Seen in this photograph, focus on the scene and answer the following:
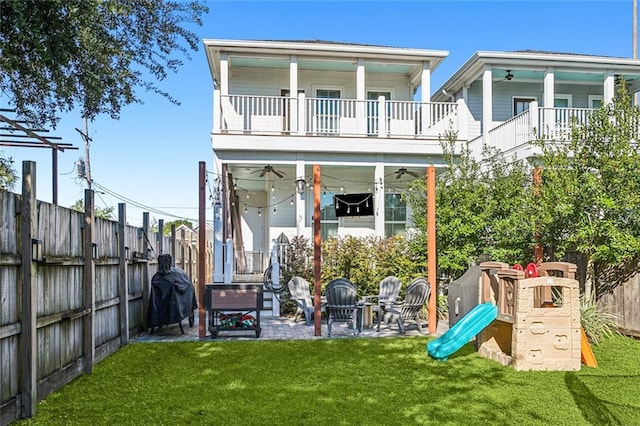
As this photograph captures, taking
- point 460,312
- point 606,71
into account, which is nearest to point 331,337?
point 460,312

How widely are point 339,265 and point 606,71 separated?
10.8m

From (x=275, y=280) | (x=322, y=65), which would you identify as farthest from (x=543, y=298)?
(x=322, y=65)

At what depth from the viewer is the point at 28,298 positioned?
453 cm

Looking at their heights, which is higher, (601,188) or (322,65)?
(322,65)

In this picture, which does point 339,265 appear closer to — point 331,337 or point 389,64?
point 331,337

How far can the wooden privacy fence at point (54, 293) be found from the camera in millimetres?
4371

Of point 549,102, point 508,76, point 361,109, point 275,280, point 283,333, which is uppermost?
point 508,76

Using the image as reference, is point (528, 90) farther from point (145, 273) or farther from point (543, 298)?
point (145, 273)

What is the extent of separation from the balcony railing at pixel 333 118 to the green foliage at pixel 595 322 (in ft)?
21.7

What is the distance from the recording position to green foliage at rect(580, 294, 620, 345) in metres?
7.87

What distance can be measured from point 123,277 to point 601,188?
7788 millimetres

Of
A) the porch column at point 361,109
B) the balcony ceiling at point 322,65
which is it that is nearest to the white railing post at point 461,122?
the balcony ceiling at point 322,65

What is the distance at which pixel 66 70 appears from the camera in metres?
6.07

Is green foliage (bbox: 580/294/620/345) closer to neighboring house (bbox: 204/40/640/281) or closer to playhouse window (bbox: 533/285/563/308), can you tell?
playhouse window (bbox: 533/285/563/308)
